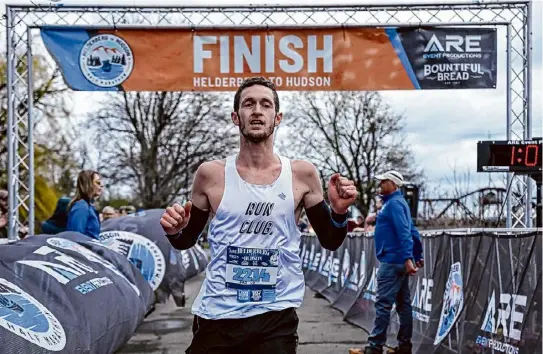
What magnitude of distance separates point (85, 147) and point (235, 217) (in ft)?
121

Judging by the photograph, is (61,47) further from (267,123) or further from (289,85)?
(267,123)

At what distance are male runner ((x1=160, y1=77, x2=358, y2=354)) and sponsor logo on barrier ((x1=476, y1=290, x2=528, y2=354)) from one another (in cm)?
225

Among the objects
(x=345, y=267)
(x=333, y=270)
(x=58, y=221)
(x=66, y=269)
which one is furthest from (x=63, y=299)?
(x=333, y=270)

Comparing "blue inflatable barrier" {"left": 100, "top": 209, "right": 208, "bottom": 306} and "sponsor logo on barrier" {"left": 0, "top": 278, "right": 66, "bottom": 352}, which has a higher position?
"sponsor logo on barrier" {"left": 0, "top": 278, "right": 66, "bottom": 352}

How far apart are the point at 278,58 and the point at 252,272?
6544mm

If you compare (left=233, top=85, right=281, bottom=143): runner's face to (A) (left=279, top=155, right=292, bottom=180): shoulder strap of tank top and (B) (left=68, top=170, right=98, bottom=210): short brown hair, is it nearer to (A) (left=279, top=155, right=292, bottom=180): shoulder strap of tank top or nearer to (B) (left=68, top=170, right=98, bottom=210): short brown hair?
(A) (left=279, top=155, right=292, bottom=180): shoulder strap of tank top

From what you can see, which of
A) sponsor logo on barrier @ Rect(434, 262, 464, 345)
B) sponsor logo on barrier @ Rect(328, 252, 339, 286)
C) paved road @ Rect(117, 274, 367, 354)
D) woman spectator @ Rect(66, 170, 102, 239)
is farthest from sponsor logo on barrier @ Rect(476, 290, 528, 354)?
sponsor logo on barrier @ Rect(328, 252, 339, 286)

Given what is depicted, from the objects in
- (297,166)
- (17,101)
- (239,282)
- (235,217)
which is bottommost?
(239,282)

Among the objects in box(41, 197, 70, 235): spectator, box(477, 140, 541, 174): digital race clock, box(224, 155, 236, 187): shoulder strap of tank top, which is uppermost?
box(477, 140, 541, 174): digital race clock

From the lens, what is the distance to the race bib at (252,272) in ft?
11.2

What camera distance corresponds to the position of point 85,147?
3903cm

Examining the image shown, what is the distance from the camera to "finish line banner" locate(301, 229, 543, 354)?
5209 mm

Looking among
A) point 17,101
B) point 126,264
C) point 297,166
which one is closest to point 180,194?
point 17,101

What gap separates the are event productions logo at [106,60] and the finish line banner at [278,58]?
0.04 ft
